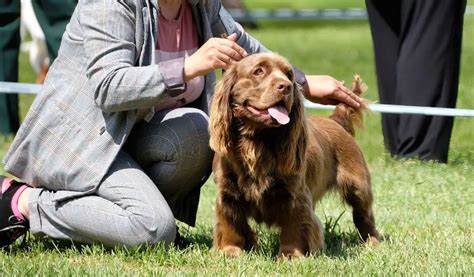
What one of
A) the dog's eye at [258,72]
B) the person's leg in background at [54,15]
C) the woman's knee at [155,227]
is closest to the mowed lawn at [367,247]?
the woman's knee at [155,227]

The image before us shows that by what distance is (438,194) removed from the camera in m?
6.05

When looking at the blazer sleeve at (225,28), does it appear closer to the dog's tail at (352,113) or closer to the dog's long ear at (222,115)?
the dog's tail at (352,113)

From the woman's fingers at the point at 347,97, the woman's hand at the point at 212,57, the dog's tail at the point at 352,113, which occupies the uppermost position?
the woman's hand at the point at 212,57

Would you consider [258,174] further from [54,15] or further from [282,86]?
[54,15]

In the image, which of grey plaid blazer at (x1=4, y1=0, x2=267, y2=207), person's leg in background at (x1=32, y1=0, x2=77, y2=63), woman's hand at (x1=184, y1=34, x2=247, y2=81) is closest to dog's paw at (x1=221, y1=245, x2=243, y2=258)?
grey plaid blazer at (x1=4, y1=0, x2=267, y2=207)

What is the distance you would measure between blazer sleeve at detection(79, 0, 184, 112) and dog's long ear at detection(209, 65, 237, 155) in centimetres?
17

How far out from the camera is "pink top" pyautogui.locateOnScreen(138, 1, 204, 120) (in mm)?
4676

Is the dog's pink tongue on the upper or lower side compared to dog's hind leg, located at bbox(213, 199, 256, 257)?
upper

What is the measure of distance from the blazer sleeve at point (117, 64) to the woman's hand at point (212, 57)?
0.04 meters

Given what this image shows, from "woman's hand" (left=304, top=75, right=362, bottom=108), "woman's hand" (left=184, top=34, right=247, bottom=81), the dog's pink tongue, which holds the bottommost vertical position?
"woman's hand" (left=304, top=75, right=362, bottom=108)

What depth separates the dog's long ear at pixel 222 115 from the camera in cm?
432

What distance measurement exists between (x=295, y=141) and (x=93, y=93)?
811 millimetres

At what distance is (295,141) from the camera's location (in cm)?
436

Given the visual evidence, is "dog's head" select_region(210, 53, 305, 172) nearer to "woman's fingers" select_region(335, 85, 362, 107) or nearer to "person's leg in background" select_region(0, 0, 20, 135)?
"woman's fingers" select_region(335, 85, 362, 107)
